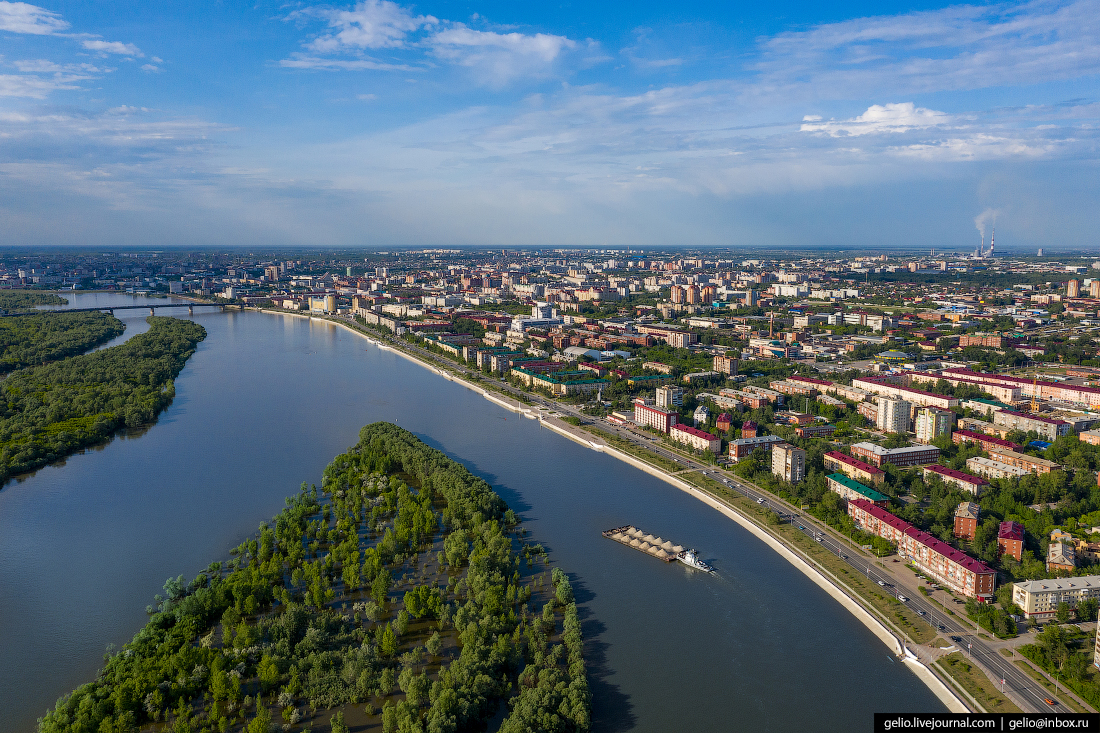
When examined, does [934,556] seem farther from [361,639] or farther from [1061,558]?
[361,639]

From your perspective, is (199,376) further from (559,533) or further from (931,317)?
(931,317)

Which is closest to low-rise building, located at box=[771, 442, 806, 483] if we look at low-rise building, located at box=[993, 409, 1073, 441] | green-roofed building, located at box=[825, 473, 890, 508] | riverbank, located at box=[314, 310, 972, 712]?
green-roofed building, located at box=[825, 473, 890, 508]

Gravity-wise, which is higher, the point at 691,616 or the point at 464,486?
the point at 464,486

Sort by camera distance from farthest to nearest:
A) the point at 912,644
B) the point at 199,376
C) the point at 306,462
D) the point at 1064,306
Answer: the point at 1064,306, the point at 199,376, the point at 306,462, the point at 912,644

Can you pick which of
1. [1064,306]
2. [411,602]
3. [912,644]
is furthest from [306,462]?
[1064,306]

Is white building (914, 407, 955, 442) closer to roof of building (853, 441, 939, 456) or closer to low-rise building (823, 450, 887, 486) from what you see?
roof of building (853, 441, 939, 456)

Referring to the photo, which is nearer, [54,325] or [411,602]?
[411,602]

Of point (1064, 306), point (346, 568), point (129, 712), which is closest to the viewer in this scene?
point (129, 712)
